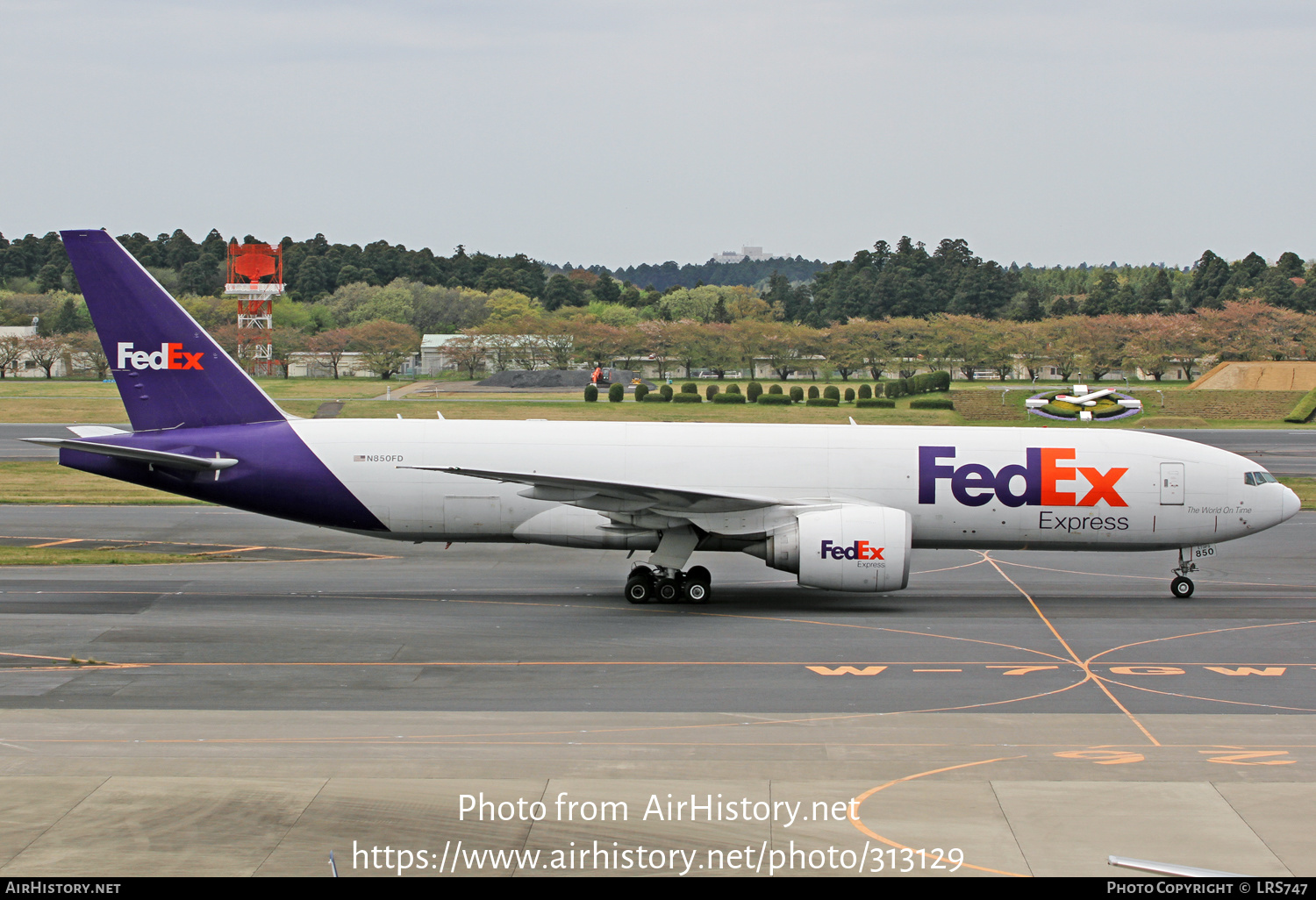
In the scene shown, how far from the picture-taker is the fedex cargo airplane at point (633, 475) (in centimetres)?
2695

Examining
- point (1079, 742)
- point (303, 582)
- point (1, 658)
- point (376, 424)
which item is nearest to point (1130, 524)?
point (1079, 742)

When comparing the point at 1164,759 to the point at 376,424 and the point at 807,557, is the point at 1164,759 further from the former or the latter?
the point at 376,424

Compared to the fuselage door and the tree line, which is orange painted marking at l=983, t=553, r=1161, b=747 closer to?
the fuselage door

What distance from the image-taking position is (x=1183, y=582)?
28.0 metres

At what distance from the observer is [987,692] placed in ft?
63.4

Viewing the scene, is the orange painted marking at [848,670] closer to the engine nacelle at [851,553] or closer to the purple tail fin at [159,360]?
the engine nacelle at [851,553]

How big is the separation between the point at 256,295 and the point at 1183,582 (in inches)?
4344

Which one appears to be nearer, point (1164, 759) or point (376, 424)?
point (1164, 759)

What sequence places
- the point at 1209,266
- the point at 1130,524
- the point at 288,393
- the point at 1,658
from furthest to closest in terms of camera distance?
the point at 1209,266, the point at 288,393, the point at 1130,524, the point at 1,658

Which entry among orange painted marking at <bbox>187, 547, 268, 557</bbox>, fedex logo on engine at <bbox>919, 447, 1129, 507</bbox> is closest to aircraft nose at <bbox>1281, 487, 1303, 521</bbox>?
fedex logo on engine at <bbox>919, 447, 1129, 507</bbox>

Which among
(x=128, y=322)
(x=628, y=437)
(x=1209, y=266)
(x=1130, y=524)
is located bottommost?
(x=1130, y=524)

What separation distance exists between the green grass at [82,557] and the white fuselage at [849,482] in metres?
6.85

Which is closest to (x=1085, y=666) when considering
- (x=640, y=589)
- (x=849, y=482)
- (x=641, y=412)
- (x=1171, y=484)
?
(x=849, y=482)

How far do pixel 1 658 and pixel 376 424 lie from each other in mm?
10104
